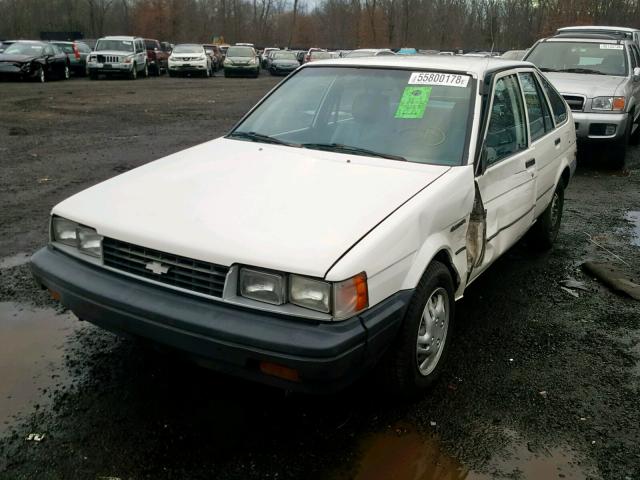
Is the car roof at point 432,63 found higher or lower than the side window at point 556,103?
higher

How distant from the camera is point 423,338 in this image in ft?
10.2

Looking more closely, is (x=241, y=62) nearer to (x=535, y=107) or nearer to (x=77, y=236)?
(x=535, y=107)

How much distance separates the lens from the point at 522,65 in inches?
186

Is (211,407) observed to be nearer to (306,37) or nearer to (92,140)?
(92,140)

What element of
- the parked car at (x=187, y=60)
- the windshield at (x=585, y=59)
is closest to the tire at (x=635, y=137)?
the windshield at (x=585, y=59)

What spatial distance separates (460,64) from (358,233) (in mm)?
1925

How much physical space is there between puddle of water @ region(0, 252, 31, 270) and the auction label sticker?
3.37 metres

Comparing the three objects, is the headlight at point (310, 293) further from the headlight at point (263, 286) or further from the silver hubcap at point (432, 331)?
the silver hubcap at point (432, 331)

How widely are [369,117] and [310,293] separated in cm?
167

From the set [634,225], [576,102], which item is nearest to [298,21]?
[576,102]

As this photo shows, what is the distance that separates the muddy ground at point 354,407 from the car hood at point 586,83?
464 centimetres

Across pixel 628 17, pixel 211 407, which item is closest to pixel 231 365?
pixel 211 407

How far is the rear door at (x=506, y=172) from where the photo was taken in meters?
3.67

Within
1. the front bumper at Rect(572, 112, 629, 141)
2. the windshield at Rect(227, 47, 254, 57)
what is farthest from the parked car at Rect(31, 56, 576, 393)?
the windshield at Rect(227, 47, 254, 57)
